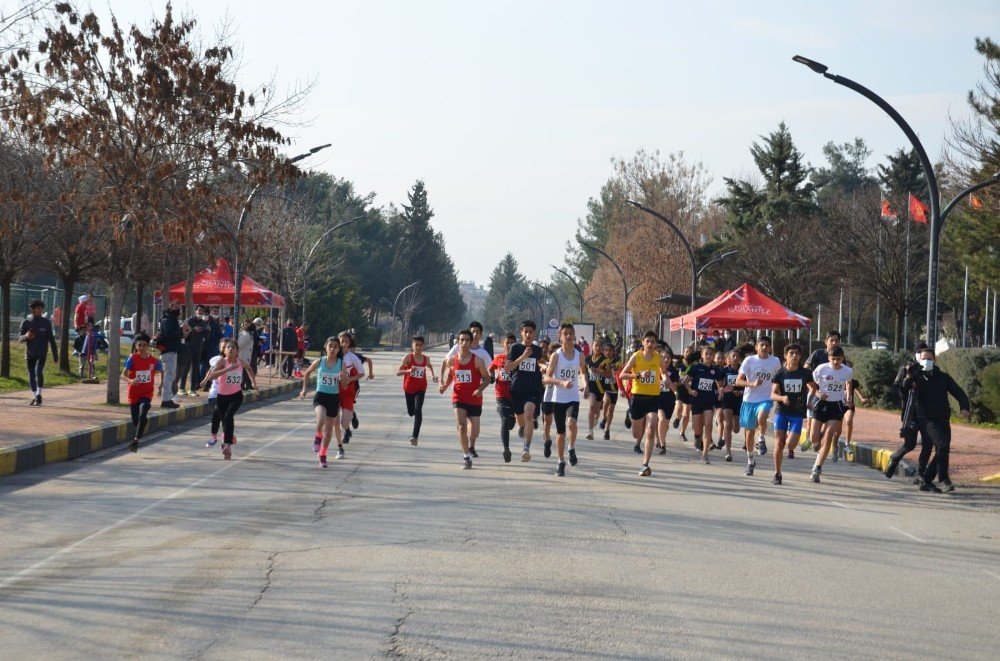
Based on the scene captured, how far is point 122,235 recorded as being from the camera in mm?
22562

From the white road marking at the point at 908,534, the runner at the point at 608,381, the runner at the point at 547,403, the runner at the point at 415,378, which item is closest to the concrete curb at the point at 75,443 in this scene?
the runner at the point at 415,378

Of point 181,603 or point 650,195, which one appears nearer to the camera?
point 181,603

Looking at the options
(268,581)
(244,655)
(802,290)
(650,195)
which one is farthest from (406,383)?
(650,195)

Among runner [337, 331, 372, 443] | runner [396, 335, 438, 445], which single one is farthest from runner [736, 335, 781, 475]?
runner [337, 331, 372, 443]

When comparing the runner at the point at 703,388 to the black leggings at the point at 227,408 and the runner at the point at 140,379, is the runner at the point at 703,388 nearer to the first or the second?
the black leggings at the point at 227,408

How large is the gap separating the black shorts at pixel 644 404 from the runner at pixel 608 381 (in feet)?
15.9

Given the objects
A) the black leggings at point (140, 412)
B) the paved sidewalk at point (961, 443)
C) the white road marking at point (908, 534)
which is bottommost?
the white road marking at point (908, 534)

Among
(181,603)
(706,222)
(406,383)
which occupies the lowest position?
(181,603)

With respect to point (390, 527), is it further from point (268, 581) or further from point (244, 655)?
point (244, 655)

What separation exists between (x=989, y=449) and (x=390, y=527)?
42.1ft

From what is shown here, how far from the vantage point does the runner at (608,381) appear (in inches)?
836

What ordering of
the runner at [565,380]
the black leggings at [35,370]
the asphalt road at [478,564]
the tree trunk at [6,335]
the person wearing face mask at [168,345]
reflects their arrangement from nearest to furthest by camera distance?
1. the asphalt road at [478,564]
2. the runner at [565,380]
3. the black leggings at [35,370]
4. the person wearing face mask at [168,345]
5. the tree trunk at [6,335]

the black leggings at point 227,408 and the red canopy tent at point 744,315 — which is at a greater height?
the red canopy tent at point 744,315

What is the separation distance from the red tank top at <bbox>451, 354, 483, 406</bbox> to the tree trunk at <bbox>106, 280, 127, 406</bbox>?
30.0 feet
